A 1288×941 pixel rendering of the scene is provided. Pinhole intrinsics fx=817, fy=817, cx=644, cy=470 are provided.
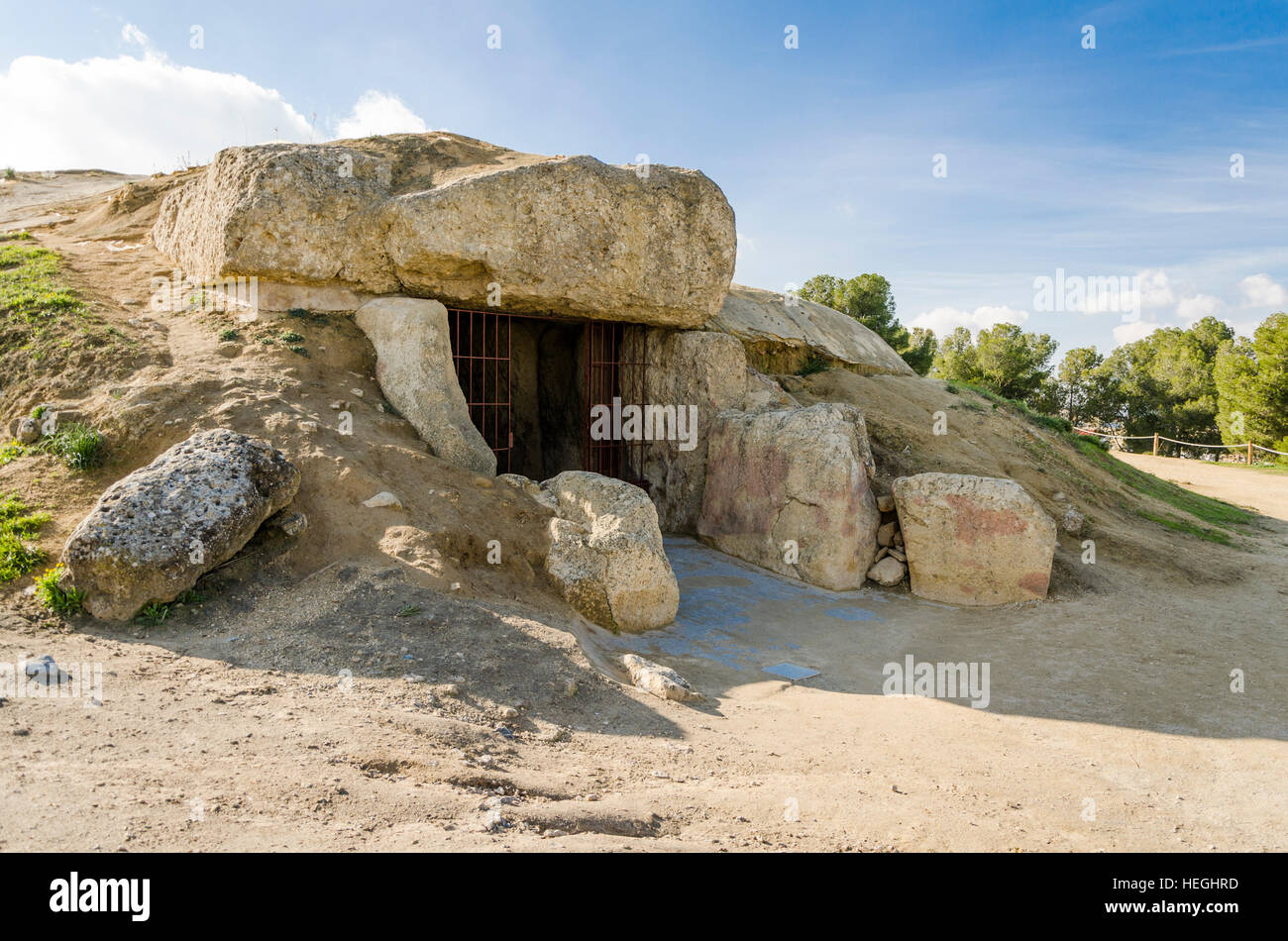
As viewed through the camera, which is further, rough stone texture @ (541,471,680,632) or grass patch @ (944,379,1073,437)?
grass patch @ (944,379,1073,437)

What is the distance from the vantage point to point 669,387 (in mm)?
10750

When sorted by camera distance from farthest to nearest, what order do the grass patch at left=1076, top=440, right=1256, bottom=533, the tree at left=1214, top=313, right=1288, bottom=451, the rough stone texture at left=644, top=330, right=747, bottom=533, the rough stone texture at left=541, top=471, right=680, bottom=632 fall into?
1. the tree at left=1214, top=313, right=1288, bottom=451
2. the grass patch at left=1076, top=440, right=1256, bottom=533
3. the rough stone texture at left=644, top=330, right=747, bottom=533
4. the rough stone texture at left=541, top=471, right=680, bottom=632

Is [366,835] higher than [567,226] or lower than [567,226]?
lower

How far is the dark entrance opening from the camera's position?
11.1 m

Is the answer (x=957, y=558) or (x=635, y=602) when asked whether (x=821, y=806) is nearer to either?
(x=635, y=602)

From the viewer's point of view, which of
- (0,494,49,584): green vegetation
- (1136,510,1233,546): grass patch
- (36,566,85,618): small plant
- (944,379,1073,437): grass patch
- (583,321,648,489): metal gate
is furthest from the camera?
(944,379,1073,437): grass patch

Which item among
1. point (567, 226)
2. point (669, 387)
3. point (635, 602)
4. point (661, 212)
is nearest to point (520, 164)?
point (567, 226)

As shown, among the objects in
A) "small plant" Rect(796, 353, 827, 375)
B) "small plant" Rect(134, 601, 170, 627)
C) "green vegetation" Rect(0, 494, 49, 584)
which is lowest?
"small plant" Rect(134, 601, 170, 627)

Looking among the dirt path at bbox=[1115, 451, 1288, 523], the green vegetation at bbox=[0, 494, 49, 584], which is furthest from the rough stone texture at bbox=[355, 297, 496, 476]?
the dirt path at bbox=[1115, 451, 1288, 523]

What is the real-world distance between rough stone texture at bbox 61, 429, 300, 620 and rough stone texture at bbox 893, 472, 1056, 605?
20.5 feet

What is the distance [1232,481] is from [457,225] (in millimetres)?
18186

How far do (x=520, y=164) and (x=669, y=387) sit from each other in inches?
131

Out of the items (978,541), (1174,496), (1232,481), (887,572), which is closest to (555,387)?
(887,572)

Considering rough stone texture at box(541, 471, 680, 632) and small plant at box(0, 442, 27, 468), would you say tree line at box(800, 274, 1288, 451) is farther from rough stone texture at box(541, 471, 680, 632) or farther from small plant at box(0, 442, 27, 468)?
small plant at box(0, 442, 27, 468)
